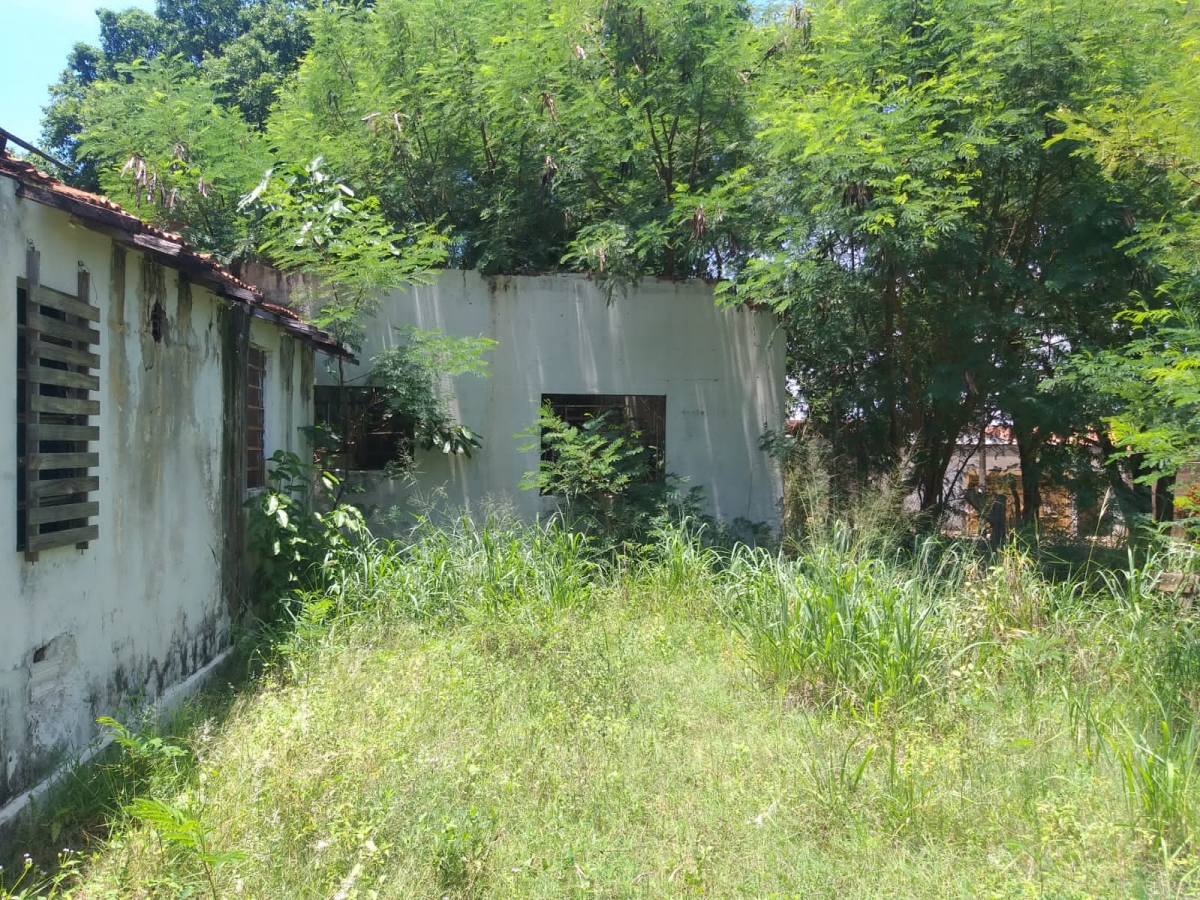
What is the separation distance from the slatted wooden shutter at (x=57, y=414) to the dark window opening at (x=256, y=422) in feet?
8.38

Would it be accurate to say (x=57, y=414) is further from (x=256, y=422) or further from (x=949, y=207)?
(x=949, y=207)

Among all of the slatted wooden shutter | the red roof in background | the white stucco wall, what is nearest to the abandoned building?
the white stucco wall

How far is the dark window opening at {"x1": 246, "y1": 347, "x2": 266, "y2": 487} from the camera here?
6.71 m

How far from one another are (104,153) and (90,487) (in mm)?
7364

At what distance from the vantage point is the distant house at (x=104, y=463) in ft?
11.3

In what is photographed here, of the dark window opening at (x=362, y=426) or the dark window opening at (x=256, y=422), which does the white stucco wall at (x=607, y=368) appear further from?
the dark window opening at (x=256, y=422)

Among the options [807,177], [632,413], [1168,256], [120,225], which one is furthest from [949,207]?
[120,225]

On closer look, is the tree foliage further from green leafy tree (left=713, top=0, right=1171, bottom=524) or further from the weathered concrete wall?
the weathered concrete wall

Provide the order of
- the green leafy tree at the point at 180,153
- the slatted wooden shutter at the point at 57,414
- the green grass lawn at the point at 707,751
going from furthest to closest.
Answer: the green leafy tree at the point at 180,153 → the slatted wooden shutter at the point at 57,414 → the green grass lawn at the point at 707,751

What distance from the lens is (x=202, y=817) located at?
3354 millimetres

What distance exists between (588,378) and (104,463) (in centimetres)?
566

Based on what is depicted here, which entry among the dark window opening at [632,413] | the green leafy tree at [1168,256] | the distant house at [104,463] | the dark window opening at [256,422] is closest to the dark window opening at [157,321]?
the distant house at [104,463]

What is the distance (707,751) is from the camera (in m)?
4.25

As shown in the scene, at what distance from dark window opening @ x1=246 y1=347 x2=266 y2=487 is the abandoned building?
6.02ft
